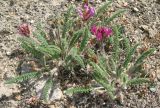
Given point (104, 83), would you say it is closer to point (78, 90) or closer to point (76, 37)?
point (78, 90)

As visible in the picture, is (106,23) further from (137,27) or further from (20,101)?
(20,101)

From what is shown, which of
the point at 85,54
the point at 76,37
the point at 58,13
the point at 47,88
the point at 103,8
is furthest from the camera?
the point at 58,13

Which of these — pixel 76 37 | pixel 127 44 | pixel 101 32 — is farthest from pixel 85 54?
pixel 127 44

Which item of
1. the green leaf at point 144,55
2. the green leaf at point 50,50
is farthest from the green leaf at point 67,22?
the green leaf at point 144,55

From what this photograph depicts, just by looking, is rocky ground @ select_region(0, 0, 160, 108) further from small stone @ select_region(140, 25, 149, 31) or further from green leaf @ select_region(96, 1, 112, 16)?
green leaf @ select_region(96, 1, 112, 16)

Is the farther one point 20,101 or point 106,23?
point 106,23

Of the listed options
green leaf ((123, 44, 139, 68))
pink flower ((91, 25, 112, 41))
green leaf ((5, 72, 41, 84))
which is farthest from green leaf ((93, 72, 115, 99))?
green leaf ((5, 72, 41, 84))

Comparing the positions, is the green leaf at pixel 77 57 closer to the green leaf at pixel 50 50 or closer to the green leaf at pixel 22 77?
the green leaf at pixel 50 50

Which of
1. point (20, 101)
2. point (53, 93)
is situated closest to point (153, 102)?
point (53, 93)

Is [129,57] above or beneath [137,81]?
above
